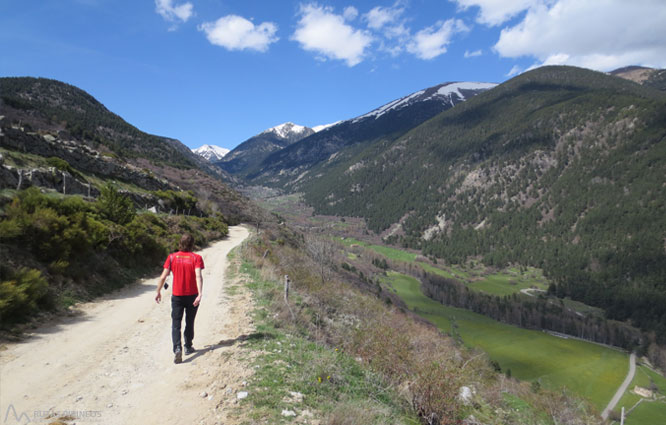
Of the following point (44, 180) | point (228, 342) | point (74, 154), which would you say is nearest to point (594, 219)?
point (228, 342)

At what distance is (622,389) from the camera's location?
66938 mm

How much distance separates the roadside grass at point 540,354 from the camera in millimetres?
64875

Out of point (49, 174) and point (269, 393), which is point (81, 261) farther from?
point (49, 174)

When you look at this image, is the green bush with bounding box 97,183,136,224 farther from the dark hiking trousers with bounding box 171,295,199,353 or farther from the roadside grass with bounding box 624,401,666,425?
the roadside grass with bounding box 624,401,666,425

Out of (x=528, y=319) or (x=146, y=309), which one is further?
(x=528, y=319)

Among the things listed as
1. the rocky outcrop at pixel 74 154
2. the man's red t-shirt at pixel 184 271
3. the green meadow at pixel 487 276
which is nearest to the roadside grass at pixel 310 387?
the man's red t-shirt at pixel 184 271

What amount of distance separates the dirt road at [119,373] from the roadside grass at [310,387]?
0.48 meters

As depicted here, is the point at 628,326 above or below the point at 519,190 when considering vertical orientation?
below

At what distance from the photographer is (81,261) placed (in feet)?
37.6

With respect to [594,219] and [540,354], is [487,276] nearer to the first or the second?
[594,219]

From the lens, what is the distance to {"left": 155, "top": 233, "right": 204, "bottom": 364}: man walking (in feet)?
21.1

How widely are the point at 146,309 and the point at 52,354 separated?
3.75 metres

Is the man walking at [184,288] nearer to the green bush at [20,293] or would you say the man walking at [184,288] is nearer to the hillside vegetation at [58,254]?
the green bush at [20,293]

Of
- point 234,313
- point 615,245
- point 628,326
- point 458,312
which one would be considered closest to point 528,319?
point 458,312
